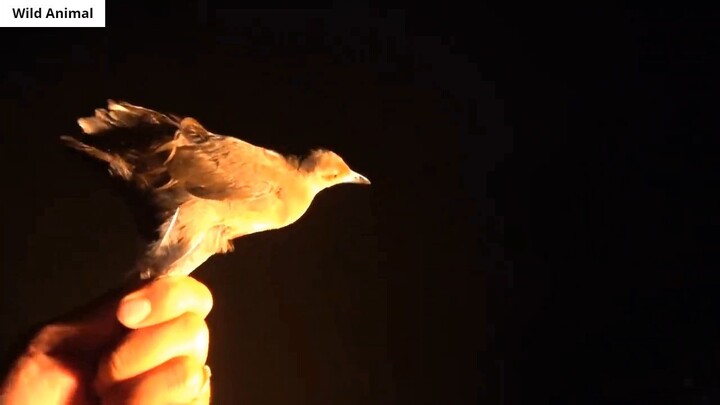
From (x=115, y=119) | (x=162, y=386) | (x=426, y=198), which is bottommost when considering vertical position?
(x=162, y=386)

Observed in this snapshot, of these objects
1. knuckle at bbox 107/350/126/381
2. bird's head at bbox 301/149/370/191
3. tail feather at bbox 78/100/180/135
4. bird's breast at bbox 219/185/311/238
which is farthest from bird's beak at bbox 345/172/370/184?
knuckle at bbox 107/350/126/381

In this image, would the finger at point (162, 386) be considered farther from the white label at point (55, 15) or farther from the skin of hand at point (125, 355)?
the white label at point (55, 15)

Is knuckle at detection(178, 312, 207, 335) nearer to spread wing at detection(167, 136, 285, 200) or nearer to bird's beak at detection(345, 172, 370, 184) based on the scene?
spread wing at detection(167, 136, 285, 200)

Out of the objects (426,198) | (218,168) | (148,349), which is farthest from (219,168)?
(426,198)

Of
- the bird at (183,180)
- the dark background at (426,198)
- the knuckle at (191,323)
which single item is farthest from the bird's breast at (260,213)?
the dark background at (426,198)

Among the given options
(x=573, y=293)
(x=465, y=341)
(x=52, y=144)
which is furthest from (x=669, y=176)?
(x=52, y=144)

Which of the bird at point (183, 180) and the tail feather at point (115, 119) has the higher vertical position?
the tail feather at point (115, 119)

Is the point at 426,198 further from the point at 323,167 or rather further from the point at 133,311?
the point at 133,311
